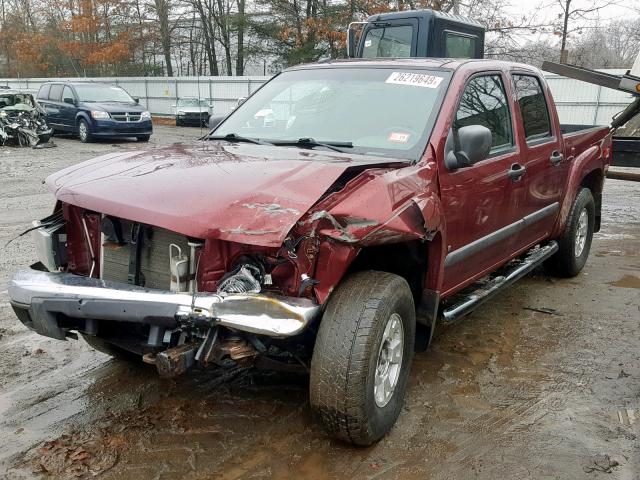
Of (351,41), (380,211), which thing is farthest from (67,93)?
(380,211)

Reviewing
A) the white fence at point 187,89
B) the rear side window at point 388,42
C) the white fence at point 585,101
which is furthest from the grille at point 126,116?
the white fence at point 585,101

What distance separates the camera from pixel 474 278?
4.14 metres

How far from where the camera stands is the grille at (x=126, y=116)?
57.8 ft

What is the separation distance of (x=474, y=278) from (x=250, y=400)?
169 centimetres

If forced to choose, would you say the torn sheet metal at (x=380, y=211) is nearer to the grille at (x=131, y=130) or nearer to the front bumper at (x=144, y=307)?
the front bumper at (x=144, y=307)

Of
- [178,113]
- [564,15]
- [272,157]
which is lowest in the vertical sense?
[178,113]

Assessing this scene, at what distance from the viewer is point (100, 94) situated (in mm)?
18344

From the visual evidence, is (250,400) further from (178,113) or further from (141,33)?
(141,33)

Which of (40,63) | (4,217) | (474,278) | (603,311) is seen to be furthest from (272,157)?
(40,63)

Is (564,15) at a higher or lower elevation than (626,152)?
higher

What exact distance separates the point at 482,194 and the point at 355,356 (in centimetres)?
165

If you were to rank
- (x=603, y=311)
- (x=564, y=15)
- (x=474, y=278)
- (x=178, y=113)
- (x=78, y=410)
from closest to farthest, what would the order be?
(x=78, y=410) < (x=474, y=278) < (x=603, y=311) < (x=564, y=15) < (x=178, y=113)

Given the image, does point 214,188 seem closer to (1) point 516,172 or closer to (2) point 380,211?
(2) point 380,211

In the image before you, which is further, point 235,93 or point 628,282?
point 235,93
